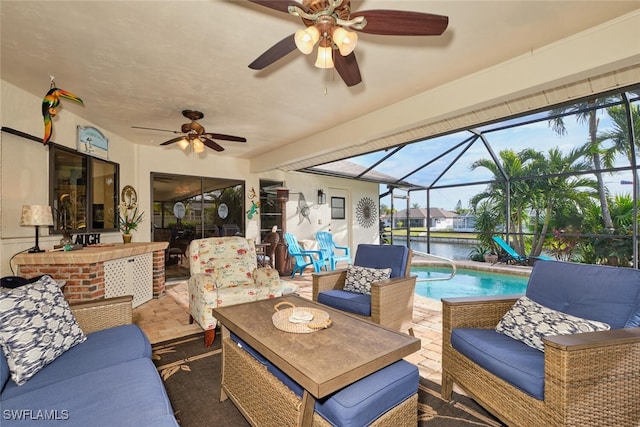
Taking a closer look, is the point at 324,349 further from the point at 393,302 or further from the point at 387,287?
the point at 393,302

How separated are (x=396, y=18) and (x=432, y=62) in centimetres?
119

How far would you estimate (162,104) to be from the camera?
3377mm

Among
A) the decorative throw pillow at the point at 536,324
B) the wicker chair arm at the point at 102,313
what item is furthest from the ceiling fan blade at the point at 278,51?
the decorative throw pillow at the point at 536,324

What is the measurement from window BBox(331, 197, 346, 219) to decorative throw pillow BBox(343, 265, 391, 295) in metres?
5.09

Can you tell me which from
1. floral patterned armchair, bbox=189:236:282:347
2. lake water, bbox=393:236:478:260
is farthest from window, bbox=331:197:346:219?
floral patterned armchair, bbox=189:236:282:347

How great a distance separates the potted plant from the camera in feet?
14.3

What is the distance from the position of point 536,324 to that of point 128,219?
5.60m

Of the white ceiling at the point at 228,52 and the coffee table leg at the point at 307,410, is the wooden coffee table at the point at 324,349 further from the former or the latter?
the white ceiling at the point at 228,52

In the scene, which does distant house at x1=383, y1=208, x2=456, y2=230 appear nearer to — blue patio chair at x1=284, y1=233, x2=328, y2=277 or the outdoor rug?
blue patio chair at x1=284, y1=233, x2=328, y2=277

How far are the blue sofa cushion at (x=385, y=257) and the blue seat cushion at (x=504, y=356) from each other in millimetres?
1048

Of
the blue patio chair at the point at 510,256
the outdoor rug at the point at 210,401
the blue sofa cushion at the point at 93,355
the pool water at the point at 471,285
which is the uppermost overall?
the blue sofa cushion at the point at 93,355

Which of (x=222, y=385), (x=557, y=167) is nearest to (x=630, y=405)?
(x=222, y=385)

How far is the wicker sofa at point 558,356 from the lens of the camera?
125cm

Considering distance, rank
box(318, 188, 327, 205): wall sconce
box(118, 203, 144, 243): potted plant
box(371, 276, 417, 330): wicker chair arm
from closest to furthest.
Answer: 1. box(371, 276, 417, 330): wicker chair arm
2. box(118, 203, 144, 243): potted plant
3. box(318, 188, 327, 205): wall sconce
